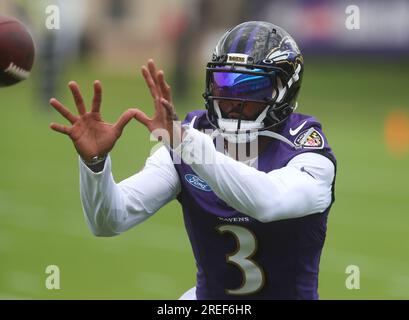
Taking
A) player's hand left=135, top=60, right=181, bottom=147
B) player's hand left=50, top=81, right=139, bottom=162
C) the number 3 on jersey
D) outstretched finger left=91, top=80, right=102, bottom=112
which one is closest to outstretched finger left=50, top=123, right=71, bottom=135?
player's hand left=50, top=81, right=139, bottom=162

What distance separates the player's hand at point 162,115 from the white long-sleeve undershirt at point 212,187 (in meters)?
0.05

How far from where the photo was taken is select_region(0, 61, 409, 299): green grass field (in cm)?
737

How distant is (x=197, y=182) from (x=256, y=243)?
336 mm

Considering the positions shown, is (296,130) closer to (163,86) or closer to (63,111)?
(163,86)

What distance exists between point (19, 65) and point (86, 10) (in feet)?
76.0

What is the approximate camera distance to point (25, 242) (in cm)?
869

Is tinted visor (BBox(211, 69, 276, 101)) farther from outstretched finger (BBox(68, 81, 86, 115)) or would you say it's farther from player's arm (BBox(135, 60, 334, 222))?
outstretched finger (BBox(68, 81, 86, 115))

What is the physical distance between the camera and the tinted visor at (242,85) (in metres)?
3.79

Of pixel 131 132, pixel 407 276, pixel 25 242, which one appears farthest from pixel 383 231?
pixel 131 132

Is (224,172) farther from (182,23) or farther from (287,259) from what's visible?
(182,23)

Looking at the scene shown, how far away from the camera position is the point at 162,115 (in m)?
3.48

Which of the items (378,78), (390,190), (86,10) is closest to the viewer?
(390,190)

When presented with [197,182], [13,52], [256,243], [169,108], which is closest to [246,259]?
[256,243]

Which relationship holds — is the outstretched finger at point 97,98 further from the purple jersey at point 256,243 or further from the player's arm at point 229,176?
the purple jersey at point 256,243
